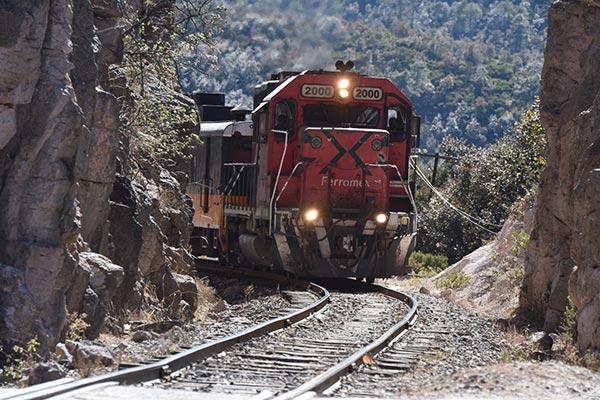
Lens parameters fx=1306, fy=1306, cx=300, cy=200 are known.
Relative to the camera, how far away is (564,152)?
17.8 meters

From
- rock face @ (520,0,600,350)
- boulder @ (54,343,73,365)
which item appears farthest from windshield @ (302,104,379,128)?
boulder @ (54,343,73,365)

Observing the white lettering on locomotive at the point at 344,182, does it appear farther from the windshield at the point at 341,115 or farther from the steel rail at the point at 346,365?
the steel rail at the point at 346,365

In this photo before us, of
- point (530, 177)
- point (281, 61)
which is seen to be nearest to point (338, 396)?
point (530, 177)

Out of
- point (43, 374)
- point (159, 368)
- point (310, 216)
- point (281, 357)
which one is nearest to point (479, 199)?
point (310, 216)

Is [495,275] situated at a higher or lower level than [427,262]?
higher

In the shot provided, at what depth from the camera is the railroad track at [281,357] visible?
32.7ft

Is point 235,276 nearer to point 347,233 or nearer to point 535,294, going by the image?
point 347,233

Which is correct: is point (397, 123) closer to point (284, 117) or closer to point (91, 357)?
point (284, 117)

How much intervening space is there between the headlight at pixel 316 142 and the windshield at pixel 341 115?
768 mm

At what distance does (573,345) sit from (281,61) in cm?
6907

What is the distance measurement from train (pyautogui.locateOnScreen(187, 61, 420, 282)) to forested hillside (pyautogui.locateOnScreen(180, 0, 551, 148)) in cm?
8581

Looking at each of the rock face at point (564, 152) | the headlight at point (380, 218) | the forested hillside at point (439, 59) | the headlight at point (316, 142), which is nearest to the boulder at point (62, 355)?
the rock face at point (564, 152)

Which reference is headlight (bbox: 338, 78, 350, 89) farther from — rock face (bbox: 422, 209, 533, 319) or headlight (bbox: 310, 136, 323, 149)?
rock face (bbox: 422, 209, 533, 319)

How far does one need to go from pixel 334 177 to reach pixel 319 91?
167cm
